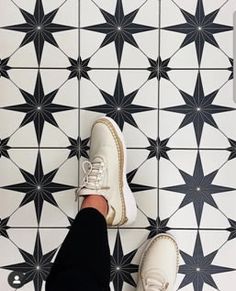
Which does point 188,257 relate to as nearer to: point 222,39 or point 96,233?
point 96,233

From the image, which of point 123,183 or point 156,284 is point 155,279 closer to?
point 156,284

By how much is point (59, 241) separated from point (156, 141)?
34 centimetres

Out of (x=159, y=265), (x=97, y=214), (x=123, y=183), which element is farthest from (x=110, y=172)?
(x=159, y=265)

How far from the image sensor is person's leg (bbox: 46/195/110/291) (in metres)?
0.77

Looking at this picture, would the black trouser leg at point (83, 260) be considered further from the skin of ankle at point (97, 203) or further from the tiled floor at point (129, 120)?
the tiled floor at point (129, 120)

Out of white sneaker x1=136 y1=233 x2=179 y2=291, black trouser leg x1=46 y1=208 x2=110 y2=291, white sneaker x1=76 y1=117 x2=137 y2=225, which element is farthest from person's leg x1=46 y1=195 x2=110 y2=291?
white sneaker x1=136 y1=233 x2=179 y2=291

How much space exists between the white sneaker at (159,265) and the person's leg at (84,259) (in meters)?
0.22

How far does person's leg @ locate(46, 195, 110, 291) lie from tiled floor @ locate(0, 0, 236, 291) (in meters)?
0.23

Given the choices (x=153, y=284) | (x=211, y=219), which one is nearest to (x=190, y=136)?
(x=211, y=219)

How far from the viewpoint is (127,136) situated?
109 cm

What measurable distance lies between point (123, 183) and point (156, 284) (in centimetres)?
24

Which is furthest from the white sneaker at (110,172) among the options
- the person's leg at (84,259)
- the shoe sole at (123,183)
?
the person's leg at (84,259)

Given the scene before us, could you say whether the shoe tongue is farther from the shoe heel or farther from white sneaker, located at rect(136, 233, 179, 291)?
the shoe heel

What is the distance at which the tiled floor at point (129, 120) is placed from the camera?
3.54 ft
